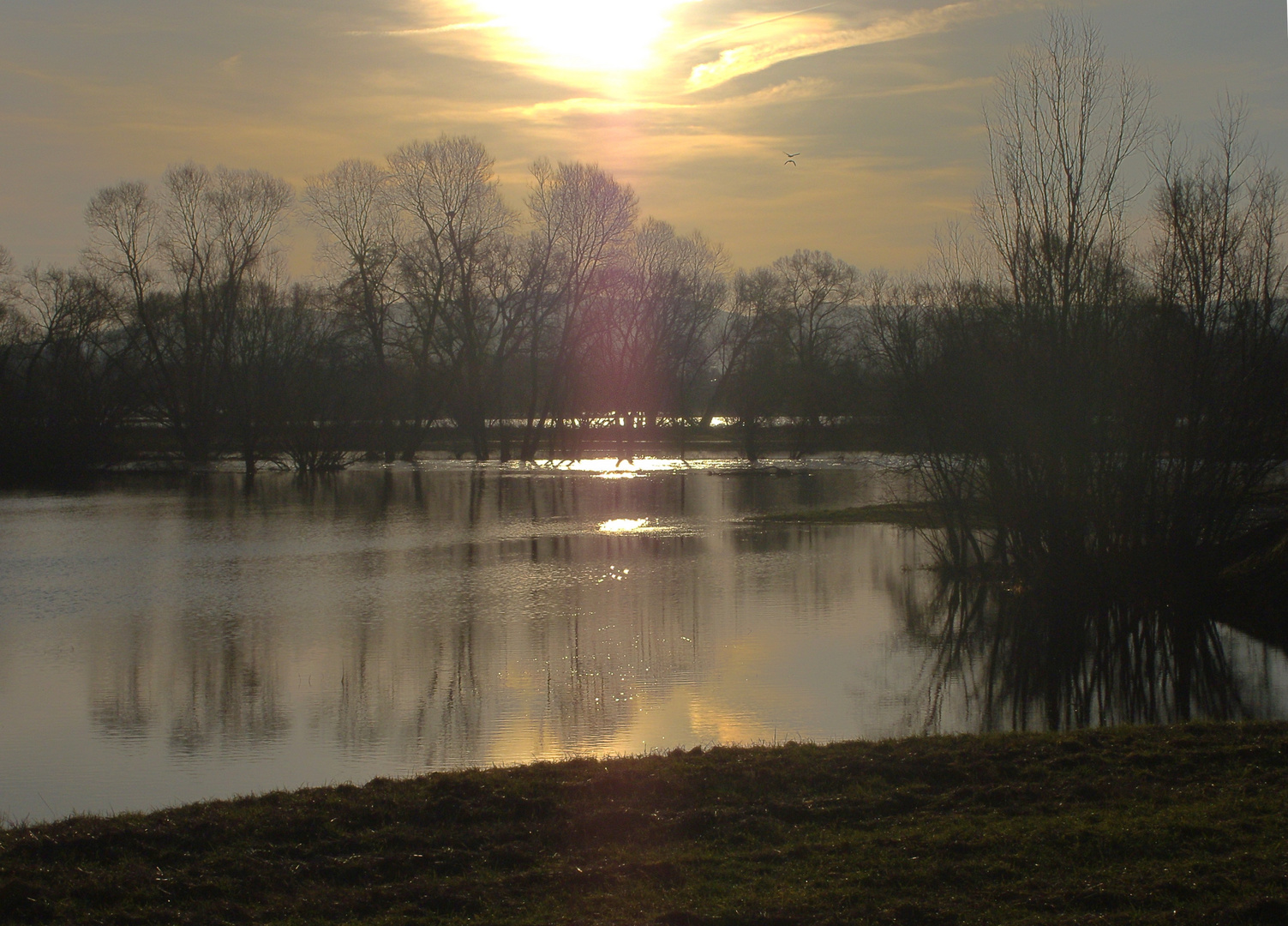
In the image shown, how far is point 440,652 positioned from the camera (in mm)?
14023

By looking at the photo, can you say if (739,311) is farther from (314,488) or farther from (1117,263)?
(1117,263)

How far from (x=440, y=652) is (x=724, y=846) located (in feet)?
27.0

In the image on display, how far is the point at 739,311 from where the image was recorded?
8331 cm

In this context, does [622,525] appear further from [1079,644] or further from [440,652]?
[1079,644]

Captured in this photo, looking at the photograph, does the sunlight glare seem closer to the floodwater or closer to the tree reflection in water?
the floodwater

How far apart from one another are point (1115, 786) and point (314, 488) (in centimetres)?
4139

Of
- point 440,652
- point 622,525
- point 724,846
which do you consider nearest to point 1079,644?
point 440,652

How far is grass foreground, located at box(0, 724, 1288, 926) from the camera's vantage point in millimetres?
5336

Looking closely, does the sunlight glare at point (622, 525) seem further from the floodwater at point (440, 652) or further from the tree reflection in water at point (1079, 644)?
the tree reflection in water at point (1079, 644)

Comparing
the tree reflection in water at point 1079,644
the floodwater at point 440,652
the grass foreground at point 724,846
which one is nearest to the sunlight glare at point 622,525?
the floodwater at point 440,652

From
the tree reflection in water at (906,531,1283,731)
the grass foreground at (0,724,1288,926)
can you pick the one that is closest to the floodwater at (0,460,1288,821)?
the tree reflection in water at (906,531,1283,731)

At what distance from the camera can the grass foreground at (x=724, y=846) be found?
17.5 feet

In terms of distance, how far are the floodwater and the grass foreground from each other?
6.51ft

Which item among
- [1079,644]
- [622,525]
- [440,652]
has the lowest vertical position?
[1079,644]
